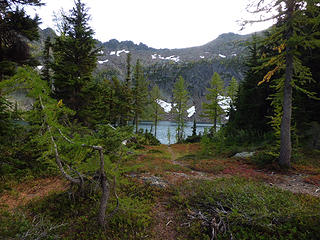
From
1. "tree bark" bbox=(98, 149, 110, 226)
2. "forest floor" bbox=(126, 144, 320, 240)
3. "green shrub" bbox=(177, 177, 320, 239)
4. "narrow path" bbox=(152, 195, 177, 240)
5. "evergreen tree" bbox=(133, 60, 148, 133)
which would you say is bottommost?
"forest floor" bbox=(126, 144, 320, 240)

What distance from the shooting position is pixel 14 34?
7883 mm

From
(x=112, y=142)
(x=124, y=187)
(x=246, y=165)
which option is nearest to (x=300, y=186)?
(x=246, y=165)

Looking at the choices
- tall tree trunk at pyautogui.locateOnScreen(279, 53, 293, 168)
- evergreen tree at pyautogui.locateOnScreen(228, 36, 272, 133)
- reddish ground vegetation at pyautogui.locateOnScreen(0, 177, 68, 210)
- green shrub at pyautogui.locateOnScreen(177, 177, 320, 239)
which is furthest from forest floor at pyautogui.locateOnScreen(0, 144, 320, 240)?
evergreen tree at pyautogui.locateOnScreen(228, 36, 272, 133)

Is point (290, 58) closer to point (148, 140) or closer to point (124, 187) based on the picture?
point (124, 187)

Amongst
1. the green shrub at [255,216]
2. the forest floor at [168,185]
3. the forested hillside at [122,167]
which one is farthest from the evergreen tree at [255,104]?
the green shrub at [255,216]

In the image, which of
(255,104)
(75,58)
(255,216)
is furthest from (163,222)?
(255,104)

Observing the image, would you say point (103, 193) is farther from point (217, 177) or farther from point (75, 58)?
point (75, 58)

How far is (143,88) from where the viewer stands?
1107 inches

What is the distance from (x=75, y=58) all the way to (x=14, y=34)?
395cm

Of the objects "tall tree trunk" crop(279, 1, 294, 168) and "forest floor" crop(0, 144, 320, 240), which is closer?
"forest floor" crop(0, 144, 320, 240)

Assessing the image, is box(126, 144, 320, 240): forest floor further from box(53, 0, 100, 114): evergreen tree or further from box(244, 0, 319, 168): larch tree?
box(53, 0, 100, 114): evergreen tree

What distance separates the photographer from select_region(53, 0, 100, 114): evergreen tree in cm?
1111

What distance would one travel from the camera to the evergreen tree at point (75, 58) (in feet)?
36.4

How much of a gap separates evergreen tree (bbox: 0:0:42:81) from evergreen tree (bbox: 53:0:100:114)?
9.04 ft
